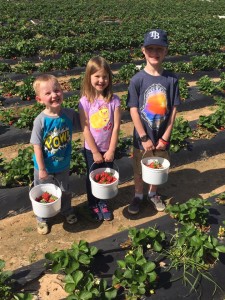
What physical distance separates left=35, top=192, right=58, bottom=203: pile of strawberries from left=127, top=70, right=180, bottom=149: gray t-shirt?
1548mm

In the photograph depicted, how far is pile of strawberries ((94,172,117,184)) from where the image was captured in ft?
14.1

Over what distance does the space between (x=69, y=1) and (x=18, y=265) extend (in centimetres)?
3009

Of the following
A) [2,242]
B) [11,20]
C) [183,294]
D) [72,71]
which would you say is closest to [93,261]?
[183,294]

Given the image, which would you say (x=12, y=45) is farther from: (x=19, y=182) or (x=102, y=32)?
(x=19, y=182)

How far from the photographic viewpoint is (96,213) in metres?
5.05

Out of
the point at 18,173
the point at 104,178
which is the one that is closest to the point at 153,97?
the point at 104,178

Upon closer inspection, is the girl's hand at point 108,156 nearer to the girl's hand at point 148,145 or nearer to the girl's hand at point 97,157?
the girl's hand at point 97,157

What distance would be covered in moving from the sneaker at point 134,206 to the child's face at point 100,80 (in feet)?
6.34

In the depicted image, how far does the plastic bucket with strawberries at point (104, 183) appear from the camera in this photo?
4.21 metres

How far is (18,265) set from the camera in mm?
4270

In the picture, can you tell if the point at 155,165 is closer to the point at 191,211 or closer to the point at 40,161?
the point at 191,211

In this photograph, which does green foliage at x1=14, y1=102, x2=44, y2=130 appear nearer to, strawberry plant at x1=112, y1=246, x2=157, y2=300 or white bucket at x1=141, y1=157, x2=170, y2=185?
white bucket at x1=141, y1=157, x2=170, y2=185

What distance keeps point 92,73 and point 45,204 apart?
167cm

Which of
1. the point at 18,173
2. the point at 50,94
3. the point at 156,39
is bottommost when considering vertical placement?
the point at 18,173
